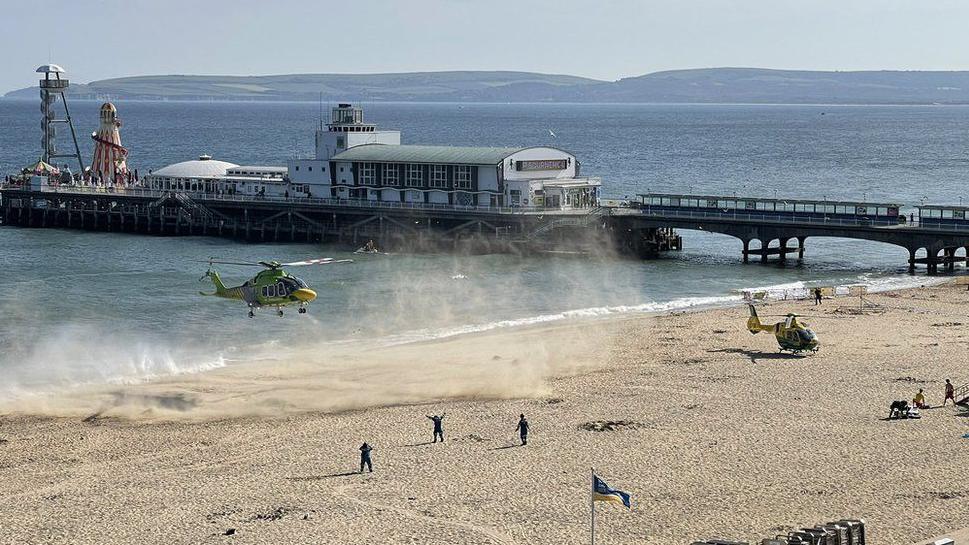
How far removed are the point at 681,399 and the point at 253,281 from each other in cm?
1812

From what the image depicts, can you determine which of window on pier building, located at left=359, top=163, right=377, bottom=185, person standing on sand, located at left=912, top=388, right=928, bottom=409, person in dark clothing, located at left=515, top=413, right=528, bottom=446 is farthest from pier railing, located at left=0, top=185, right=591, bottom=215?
person in dark clothing, located at left=515, top=413, right=528, bottom=446

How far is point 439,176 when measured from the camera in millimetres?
93562

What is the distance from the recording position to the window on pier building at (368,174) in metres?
96.4

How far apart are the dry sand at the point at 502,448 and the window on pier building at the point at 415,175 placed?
123 feet

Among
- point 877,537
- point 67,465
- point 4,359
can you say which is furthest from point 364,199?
point 877,537

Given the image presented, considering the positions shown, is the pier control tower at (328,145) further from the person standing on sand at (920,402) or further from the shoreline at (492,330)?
the person standing on sand at (920,402)

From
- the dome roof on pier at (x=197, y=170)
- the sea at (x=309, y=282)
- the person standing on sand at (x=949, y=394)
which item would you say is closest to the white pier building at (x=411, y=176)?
the dome roof on pier at (x=197, y=170)

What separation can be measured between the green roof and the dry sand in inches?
1383

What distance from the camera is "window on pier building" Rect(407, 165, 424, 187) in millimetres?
94312

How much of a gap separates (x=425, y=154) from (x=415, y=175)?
156cm

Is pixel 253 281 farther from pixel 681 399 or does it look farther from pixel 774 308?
pixel 774 308

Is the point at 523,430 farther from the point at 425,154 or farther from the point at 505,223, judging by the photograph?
the point at 425,154

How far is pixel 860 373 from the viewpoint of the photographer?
49.8 meters

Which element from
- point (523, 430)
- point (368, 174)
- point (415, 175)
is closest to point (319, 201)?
point (368, 174)
